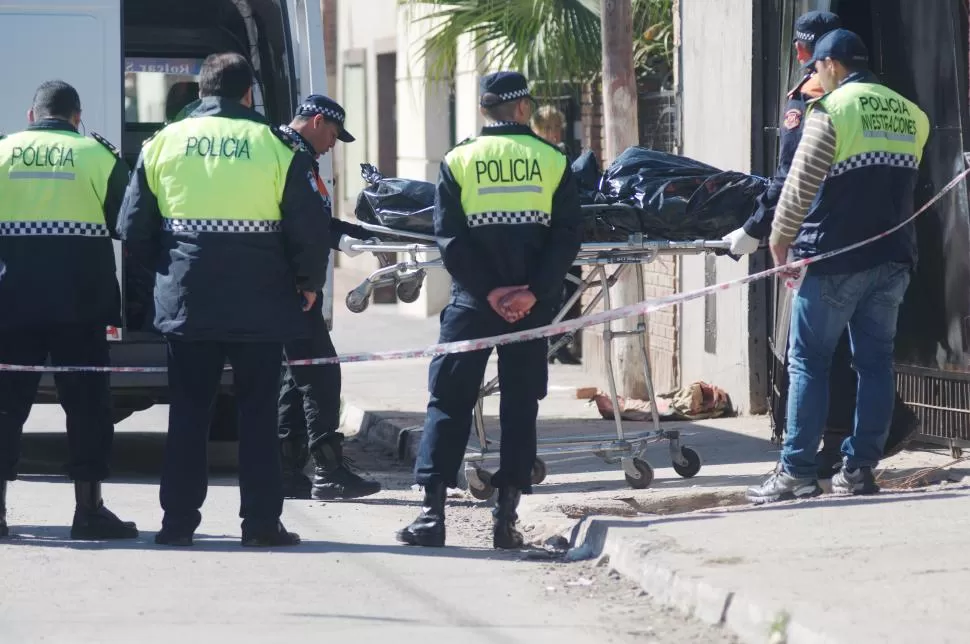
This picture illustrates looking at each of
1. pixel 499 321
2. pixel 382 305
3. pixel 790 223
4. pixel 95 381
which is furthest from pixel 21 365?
pixel 382 305

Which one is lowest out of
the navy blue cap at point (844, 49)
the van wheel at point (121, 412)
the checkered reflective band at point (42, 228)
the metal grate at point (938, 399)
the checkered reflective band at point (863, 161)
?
the van wheel at point (121, 412)

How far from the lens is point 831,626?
4.79 meters

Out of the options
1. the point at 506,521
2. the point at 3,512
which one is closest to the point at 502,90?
the point at 506,521

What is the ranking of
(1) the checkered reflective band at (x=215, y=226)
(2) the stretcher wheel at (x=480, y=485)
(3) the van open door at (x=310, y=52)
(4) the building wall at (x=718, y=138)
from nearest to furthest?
(1) the checkered reflective band at (x=215, y=226) < (2) the stretcher wheel at (x=480, y=485) < (3) the van open door at (x=310, y=52) < (4) the building wall at (x=718, y=138)

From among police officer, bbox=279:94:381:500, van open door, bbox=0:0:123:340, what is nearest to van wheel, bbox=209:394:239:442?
police officer, bbox=279:94:381:500

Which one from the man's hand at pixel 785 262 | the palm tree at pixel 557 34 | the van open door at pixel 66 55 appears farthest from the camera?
the palm tree at pixel 557 34

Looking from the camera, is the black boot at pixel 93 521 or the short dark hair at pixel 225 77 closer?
the short dark hair at pixel 225 77

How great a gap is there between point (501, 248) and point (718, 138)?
158 inches

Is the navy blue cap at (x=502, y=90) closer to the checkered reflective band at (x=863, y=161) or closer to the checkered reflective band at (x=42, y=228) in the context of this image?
the checkered reflective band at (x=863, y=161)

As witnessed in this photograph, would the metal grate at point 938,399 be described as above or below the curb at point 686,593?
above

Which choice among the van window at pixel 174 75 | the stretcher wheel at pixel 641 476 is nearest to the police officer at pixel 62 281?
the stretcher wheel at pixel 641 476

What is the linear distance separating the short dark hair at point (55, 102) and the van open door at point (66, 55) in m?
1.46

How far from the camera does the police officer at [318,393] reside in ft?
25.2

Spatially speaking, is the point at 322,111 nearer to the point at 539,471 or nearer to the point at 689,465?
the point at 539,471
